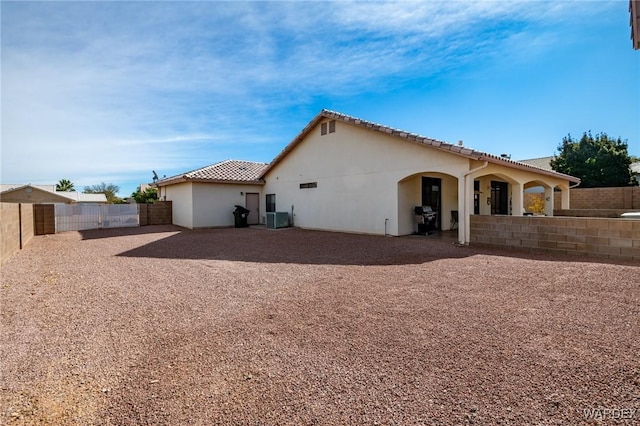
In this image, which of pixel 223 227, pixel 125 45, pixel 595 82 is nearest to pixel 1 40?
pixel 125 45

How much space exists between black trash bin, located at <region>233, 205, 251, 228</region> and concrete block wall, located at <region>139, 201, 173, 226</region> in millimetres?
5128

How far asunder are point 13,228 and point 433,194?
1506 centimetres

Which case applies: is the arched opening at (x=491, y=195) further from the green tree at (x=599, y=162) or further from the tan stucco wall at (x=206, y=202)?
the tan stucco wall at (x=206, y=202)

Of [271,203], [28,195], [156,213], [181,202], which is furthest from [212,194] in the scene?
[28,195]

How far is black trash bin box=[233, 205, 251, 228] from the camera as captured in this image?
17.9 meters

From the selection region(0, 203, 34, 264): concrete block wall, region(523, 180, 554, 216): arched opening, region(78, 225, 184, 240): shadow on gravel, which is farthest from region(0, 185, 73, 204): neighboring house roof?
region(523, 180, 554, 216): arched opening

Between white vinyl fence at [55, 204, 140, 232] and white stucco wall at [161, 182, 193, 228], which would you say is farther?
white stucco wall at [161, 182, 193, 228]

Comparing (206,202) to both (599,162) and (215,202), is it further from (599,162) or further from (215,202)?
(599,162)

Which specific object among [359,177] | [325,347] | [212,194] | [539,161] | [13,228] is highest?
[539,161]

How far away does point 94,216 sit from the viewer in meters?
18.1

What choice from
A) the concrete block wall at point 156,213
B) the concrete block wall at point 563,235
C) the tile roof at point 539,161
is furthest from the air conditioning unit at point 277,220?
the tile roof at point 539,161

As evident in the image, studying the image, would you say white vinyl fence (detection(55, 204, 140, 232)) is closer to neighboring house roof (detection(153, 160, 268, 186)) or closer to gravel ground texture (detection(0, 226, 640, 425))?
neighboring house roof (detection(153, 160, 268, 186))

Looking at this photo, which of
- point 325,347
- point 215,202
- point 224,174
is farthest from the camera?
point 224,174

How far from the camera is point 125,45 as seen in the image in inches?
321
